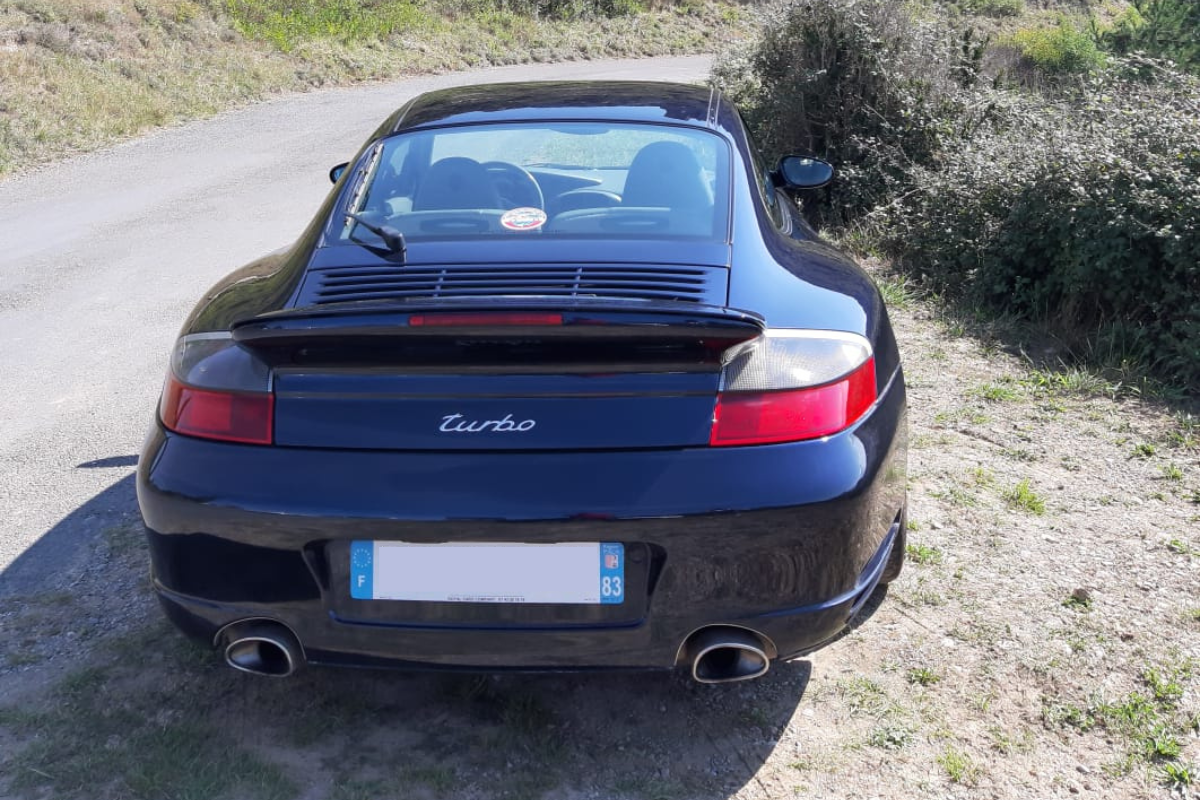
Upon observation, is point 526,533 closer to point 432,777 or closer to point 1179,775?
point 432,777

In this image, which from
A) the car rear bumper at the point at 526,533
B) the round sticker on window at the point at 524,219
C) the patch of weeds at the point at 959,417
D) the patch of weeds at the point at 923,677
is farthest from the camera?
the patch of weeds at the point at 959,417

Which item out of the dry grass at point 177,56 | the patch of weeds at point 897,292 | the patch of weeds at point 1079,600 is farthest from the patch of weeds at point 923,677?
the dry grass at point 177,56

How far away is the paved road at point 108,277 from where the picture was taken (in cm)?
407

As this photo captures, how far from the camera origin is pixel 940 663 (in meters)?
3.03

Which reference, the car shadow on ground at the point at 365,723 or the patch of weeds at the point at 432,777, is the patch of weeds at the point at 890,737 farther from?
the patch of weeds at the point at 432,777

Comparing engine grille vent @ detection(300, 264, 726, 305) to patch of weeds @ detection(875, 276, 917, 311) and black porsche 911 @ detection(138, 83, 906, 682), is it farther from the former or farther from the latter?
patch of weeds @ detection(875, 276, 917, 311)

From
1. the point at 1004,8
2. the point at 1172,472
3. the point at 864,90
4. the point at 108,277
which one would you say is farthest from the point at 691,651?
the point at 1004,8

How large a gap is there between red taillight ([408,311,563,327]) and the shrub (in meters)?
7.06

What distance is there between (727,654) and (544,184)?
1.62 m

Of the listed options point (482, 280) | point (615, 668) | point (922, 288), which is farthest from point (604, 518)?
point (922, 288)

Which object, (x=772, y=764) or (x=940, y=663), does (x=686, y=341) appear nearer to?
(x=772, y=764)

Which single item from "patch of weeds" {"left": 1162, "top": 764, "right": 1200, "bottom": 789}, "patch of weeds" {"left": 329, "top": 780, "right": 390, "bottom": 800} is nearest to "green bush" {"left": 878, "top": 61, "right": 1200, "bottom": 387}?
"patch of weeds" {"left": 1162, "top": 764, "right": 1200, "bottom": 789}

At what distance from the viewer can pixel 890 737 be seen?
8.94 ft

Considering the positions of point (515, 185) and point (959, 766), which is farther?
point (515, 185)
